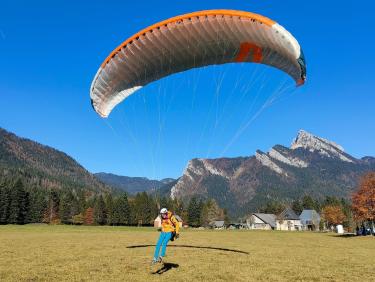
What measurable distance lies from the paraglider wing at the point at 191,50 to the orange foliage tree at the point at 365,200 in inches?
1375

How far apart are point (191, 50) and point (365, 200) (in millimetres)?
38089

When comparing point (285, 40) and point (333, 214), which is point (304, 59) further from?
point (333, 214)

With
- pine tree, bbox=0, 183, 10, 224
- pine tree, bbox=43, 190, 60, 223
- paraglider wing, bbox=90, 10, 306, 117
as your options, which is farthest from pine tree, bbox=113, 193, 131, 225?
paraglider wing, bbox=90, 10, 306, 117

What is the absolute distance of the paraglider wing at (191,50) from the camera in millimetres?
16375

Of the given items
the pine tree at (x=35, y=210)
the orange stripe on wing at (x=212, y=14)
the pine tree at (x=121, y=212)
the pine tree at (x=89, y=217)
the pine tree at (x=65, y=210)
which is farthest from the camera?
the pine tree at (x=89, y=217)

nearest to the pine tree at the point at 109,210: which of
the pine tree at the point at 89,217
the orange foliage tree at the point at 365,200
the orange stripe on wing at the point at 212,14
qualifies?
the pine tree at the point at 89,217

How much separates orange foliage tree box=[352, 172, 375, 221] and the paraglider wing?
34.9m

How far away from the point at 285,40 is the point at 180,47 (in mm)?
4819

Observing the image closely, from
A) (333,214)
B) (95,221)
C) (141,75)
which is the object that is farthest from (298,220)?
(141,75)

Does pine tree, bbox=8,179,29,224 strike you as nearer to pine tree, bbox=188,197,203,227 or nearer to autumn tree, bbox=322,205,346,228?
pine tree, bbox=188,197,203,227

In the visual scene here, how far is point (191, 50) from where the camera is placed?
1838 centimetres

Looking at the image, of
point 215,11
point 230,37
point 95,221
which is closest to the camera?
point 215,11

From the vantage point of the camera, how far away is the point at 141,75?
65.0 ft

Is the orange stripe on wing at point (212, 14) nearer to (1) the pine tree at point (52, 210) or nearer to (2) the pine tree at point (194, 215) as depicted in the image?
(1) the pine tree at point (52, 210)
